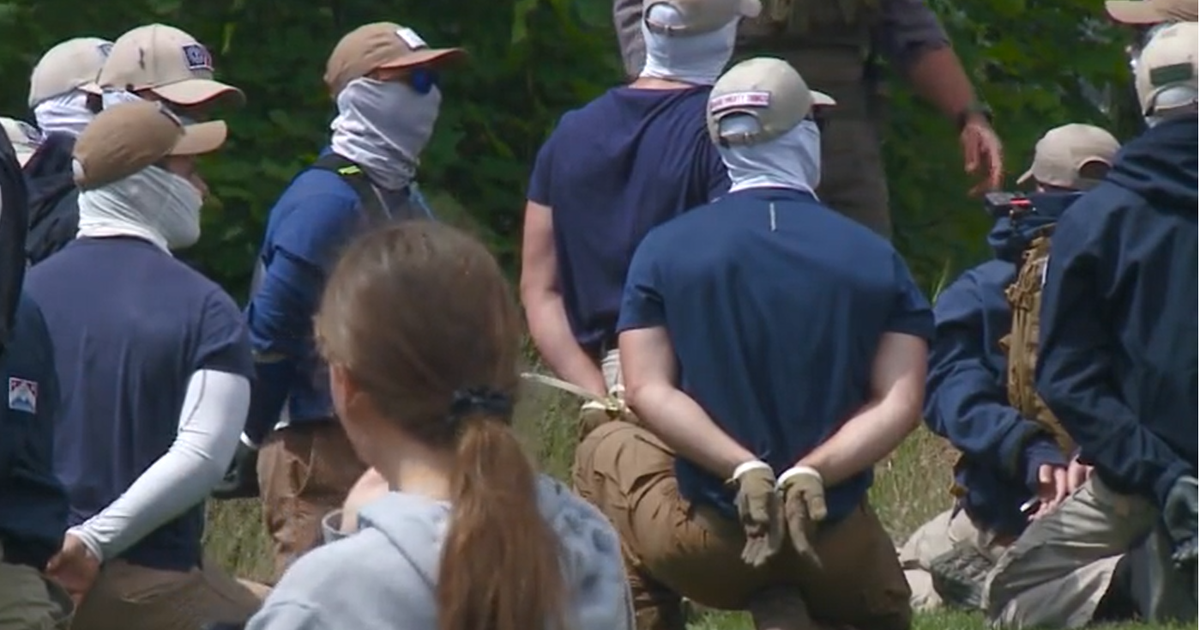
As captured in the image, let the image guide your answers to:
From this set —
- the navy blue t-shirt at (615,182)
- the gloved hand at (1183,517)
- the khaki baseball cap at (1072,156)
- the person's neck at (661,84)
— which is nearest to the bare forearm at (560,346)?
the navy blue t-shirt at (615,182)

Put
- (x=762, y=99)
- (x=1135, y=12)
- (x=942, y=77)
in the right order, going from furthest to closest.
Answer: (x=942, y=77) < (x=1135, y=12) < (x=762, y=99)

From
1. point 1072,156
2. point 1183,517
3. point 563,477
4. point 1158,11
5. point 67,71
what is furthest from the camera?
point 563,477

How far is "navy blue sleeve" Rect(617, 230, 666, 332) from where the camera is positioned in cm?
610

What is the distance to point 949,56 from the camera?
8094mm

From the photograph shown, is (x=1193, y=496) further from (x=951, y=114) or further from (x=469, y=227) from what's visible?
(x=469, y=227)

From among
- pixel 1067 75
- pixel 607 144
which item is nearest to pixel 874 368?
pixel 607 144

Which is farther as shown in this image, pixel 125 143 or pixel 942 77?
pixel 942 77

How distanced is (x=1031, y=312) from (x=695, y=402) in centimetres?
208

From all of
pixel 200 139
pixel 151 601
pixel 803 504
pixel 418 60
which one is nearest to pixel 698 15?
pixel 418 60

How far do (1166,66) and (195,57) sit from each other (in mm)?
2538

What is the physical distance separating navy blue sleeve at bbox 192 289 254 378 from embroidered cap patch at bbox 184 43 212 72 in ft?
5.21

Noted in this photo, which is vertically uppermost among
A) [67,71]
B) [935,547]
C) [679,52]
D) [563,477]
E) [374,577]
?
[374,577]

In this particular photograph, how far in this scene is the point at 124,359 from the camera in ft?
19.1

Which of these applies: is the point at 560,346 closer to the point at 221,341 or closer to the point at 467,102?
the point at 221,341
